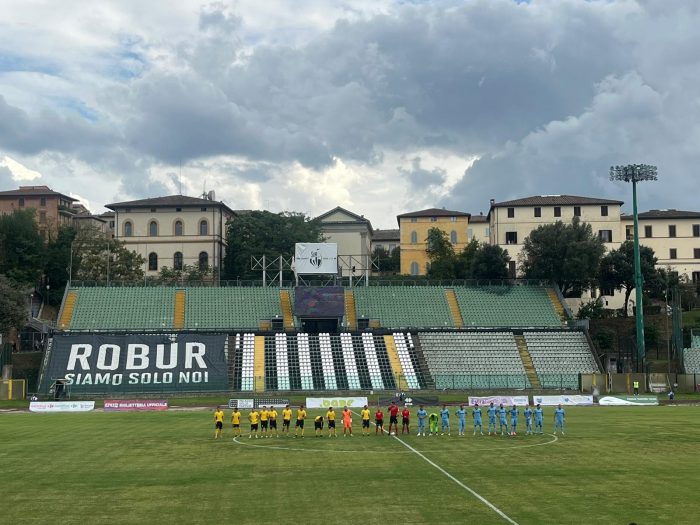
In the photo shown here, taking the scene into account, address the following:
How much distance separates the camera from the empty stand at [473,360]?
83.0 metres

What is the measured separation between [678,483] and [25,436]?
34.5 metres

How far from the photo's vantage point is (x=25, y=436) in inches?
1822

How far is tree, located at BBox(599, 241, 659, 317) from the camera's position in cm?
10281

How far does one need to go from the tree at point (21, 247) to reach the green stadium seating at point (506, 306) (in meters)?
55.9

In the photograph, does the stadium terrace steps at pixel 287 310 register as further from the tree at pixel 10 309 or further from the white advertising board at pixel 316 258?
the tree at pixel 10 309

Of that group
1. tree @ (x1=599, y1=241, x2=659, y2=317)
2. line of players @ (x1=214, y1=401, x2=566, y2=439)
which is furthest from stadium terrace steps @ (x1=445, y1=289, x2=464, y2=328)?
line of players @ (x1=214, y1=401, x2=566, y2=439)

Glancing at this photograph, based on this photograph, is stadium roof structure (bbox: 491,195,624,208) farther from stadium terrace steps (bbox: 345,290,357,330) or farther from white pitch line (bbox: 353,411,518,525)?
white pitch line (bbox: 353,411,518,525)

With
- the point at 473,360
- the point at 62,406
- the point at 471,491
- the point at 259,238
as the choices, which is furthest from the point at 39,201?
the point at 471,491

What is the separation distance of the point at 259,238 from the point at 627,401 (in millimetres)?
68187

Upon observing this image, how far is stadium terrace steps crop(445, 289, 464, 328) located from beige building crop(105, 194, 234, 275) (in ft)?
141

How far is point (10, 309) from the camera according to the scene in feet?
268

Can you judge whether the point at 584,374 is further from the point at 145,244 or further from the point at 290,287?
the point at 145,244

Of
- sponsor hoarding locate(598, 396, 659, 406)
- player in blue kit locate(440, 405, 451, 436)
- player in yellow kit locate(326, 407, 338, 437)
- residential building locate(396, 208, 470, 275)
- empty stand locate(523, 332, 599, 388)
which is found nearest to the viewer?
player in yellow kit locate(326, 407, 338, 437)

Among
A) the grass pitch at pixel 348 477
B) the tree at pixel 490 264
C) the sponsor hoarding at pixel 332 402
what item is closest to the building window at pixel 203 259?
the tree at pixel 490 264
